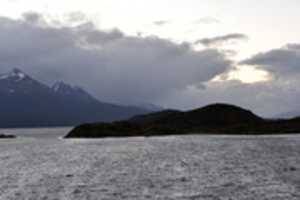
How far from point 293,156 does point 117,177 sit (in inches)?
1896

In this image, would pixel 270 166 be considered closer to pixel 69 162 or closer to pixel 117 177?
pixel 117 177

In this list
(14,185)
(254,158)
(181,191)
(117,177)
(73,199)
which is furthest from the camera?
(254,158)

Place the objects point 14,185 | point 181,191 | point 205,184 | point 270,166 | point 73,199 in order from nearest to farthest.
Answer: point 73,199 < point 181,191 < point 205,184 < point 14,185 < point 270,166

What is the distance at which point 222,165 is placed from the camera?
85.7m

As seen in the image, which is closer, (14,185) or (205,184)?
(205,184)

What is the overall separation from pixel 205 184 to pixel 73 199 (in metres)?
18.6

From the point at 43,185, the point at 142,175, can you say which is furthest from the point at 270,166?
the point at 43,185

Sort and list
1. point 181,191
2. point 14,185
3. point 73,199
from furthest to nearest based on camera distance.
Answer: point 14,185
point 181,191
point 73,199

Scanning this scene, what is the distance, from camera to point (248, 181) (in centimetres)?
6312

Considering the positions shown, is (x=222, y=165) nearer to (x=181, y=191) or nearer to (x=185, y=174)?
(x=185, y=174)

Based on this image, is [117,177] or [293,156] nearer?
[117,177]

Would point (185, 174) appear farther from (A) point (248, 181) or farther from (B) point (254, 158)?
(B) point (254, 158)

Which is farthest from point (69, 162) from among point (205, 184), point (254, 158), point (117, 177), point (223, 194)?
point (223, 194)

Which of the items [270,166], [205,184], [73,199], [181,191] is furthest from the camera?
[270,166]
